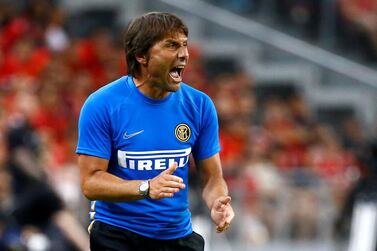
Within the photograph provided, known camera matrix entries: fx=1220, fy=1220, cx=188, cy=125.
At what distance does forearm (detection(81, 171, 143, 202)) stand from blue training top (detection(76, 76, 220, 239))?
125 mm

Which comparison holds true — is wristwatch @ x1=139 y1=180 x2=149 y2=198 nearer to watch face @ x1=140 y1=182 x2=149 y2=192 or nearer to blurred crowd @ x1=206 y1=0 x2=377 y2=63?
watch face @ x1=140 y1=182 x2=149 y2=192

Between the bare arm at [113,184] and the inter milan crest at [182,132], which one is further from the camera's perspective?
the inter milan crest at [182,132]

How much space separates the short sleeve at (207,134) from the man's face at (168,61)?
0.92 ft

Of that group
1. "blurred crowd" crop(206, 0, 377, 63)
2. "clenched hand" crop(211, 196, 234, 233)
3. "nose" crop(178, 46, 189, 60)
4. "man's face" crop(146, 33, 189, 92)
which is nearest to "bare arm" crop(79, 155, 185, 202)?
"clenched hand" crop(211, 196, 234, 233)

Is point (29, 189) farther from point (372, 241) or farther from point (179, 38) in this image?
point (179, 38)

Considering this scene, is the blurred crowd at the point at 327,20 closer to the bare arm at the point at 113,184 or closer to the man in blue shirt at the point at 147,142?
the man in blue shirt at the point at 147,142

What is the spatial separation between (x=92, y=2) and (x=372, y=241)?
19.8 feet

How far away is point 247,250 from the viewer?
13.2m

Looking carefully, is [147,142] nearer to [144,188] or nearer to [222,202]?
[144,188]

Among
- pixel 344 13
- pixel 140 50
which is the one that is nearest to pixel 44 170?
pixel 140 50

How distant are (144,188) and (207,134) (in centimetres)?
66

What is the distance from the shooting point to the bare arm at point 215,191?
6.04 meters

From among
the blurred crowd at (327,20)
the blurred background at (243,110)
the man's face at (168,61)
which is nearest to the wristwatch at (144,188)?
the man's face at (168,61)

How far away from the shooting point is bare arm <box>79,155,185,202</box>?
5.73 meters
